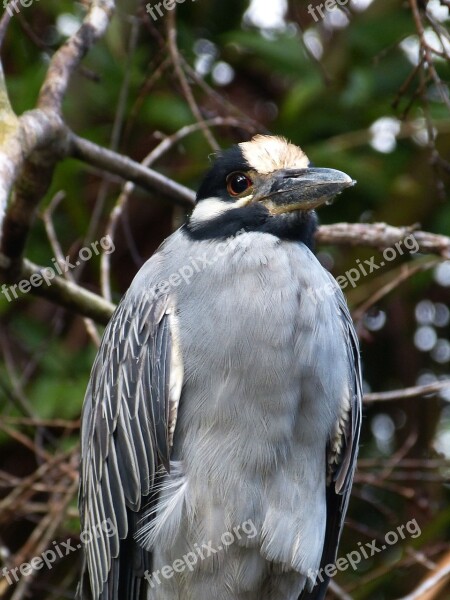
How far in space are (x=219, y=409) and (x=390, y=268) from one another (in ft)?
5.49

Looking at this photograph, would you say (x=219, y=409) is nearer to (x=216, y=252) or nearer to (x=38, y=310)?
(x=216, y=252)

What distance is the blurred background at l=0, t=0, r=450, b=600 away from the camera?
418 cm

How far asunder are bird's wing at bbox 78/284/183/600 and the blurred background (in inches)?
32.3

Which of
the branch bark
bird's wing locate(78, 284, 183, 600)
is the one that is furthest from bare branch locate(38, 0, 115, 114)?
the branch bark

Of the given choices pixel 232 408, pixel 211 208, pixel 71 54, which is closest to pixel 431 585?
pixel 232 408

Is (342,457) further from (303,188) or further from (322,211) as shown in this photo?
(322,211)

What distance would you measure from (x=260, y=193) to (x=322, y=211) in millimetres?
1727

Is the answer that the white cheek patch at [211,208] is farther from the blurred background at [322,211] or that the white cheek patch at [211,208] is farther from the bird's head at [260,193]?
the blurred background at [322,211]

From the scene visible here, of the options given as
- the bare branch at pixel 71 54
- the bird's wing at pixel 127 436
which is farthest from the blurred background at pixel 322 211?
the bird's wing at pixel 127 436

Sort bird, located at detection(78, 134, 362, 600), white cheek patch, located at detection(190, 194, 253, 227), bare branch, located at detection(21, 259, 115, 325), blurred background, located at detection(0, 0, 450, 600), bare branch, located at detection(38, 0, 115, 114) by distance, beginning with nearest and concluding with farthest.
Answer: bird, located at detection(78, 134, 362, 600) < bare branch, located at detection(38, 0, 115, 114) < white cheek patch, located at detection(190, 194, 253, 227) < bare branch, located at detection(21, 259, 115, 325) < blurred background, located at detection(0, 0, 450, 600)

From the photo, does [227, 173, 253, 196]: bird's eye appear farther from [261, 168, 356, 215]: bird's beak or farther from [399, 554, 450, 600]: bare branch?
[399, 554, 450, 600]: bare branch

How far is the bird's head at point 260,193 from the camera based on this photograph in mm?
3061

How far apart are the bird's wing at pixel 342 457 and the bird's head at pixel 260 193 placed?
307 millimetres

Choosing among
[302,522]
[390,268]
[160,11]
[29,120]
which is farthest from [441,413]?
[29,120]
